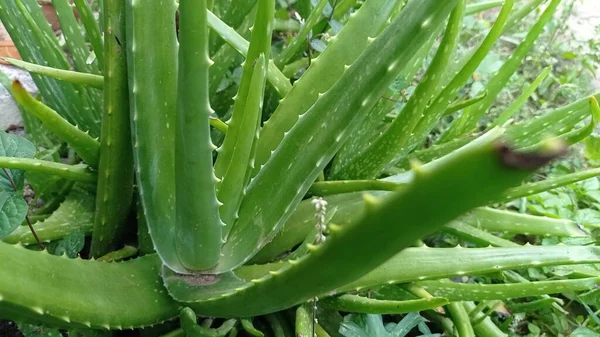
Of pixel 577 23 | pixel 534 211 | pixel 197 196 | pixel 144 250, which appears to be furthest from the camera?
pixel 577 23

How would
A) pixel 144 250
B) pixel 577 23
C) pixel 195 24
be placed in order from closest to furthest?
pixel 195 24 < pixel 144 250 < pixel 577 23

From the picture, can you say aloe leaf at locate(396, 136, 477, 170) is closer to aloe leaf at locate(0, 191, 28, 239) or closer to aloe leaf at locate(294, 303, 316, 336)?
aloe leaf at locate(294, 303, 316, 336)

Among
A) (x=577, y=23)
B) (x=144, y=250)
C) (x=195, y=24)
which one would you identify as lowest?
(x=144, y=250)

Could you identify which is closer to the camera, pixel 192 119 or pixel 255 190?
pixel 192 119

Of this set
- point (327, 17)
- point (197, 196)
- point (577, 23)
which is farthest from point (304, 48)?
point (577, 23)

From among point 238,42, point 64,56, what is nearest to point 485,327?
point 238,42

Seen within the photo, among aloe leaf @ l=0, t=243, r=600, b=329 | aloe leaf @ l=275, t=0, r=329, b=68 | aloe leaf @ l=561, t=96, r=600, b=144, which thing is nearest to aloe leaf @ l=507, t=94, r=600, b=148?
aloe leaf @ l=561, t=96, r=600, b=144

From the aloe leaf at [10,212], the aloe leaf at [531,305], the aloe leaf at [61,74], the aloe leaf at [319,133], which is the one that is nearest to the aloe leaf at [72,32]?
the aloe leaf at [61,74]

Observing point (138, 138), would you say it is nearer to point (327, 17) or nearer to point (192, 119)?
point (192, 119)
